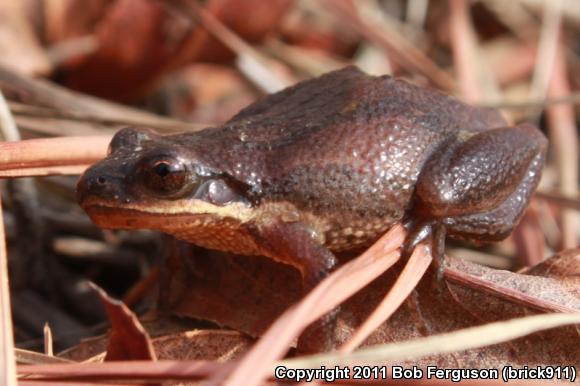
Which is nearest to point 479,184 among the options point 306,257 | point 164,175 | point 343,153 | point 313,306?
point 343,153

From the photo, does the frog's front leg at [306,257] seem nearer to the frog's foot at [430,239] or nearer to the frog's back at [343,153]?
the frog's back at [343,153]

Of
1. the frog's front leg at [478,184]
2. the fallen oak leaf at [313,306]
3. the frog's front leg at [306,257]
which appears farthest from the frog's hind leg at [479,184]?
the frog's front leg at [306,257]

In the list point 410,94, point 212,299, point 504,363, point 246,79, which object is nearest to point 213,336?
point 212,299

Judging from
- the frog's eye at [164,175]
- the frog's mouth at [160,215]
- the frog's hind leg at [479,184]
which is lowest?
the frog's hind leg at [479,184]

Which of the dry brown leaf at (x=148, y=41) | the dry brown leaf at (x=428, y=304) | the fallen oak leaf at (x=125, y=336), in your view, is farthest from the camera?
the dry brown leaf at (x=148, y=41)

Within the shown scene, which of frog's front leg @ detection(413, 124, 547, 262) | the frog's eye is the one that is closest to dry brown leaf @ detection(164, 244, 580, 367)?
frog's front leg @ detection(413, 124, 547, 262)

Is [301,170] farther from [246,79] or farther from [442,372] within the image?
[246,79]

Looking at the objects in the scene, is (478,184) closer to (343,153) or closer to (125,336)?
(343,153)
